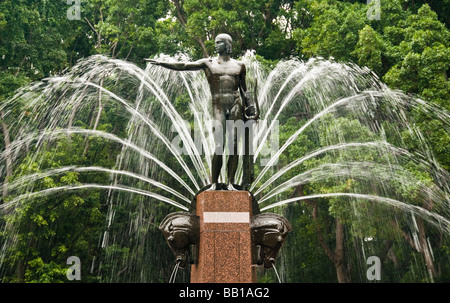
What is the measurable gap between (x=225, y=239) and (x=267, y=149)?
36.7 ft

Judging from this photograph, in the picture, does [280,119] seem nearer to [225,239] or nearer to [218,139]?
[218,139]

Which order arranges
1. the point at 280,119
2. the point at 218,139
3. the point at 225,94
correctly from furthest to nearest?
the point at 280,119
the point at 225,94
the point at 218,139

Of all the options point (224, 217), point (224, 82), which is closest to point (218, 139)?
point (224, 82)

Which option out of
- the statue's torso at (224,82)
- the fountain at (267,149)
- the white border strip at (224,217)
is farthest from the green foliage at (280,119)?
the white border strip at (224,217)

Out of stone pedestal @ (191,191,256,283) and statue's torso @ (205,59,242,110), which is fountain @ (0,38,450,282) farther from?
stone pedestal @ (191,191,256,283)

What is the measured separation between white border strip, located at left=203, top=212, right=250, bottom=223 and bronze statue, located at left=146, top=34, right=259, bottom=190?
Result: 28.0 inches

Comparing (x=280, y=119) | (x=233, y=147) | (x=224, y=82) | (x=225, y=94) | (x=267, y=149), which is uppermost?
(x=280, y=119)

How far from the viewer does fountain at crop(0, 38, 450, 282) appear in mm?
17359

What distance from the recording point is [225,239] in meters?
9.31

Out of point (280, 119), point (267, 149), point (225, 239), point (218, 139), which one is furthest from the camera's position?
point (280, 119)

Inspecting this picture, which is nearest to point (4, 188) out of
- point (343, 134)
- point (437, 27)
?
point (343, 134)

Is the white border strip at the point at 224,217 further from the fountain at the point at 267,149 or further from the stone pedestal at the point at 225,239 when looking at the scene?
the fountain at the point at 267,149

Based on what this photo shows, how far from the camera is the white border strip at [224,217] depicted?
938 cm

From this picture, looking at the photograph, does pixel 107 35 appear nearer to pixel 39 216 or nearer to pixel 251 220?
pixel 39 216
